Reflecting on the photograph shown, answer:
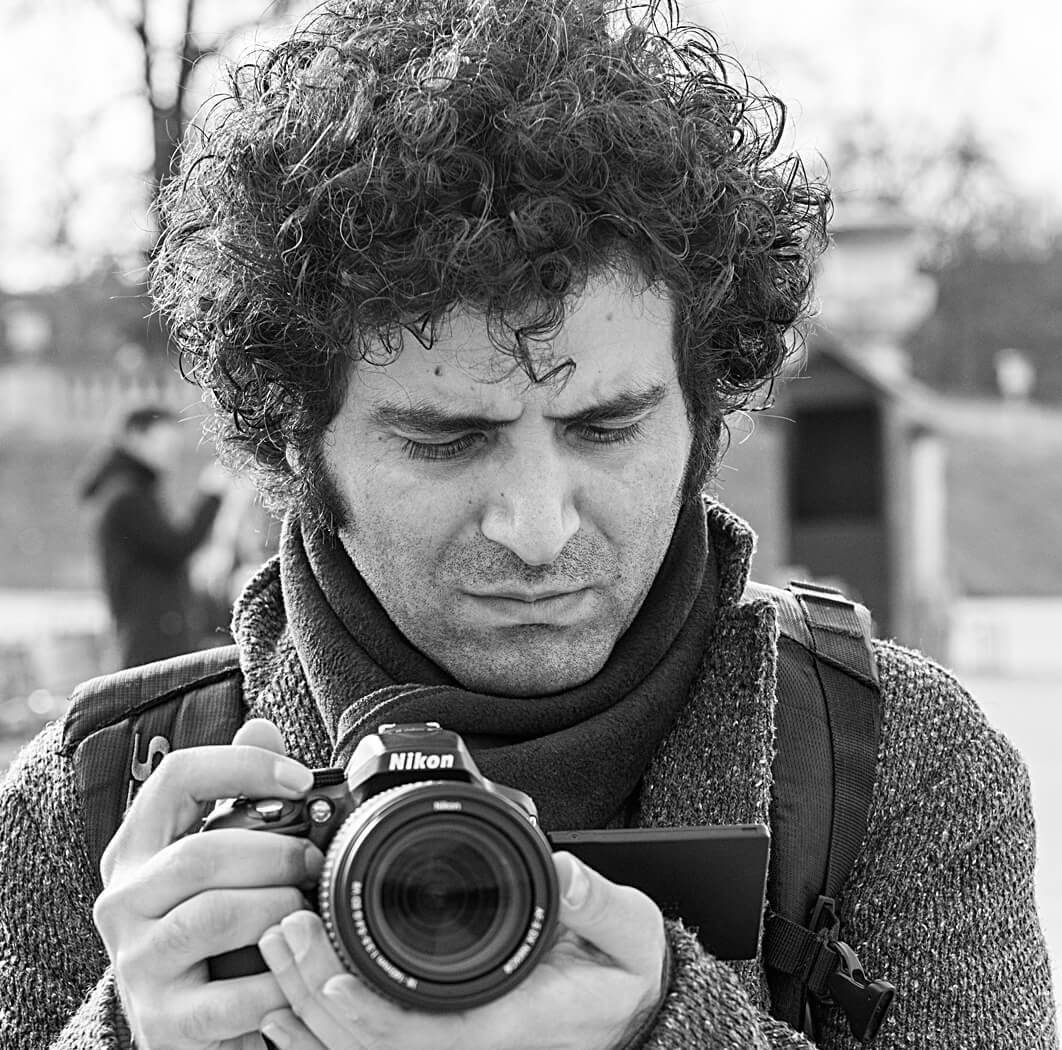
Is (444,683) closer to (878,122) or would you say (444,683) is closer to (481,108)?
(481,108)

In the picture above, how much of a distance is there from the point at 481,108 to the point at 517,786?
71 centimetres

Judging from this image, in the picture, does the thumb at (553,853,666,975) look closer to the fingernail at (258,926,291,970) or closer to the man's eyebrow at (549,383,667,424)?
the fingernail at (258,926,291,970)

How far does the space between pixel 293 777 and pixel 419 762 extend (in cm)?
15

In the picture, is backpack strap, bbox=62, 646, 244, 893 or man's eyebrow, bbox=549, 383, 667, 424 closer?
man's eyebrow, bbox=549, 383, 667, 424

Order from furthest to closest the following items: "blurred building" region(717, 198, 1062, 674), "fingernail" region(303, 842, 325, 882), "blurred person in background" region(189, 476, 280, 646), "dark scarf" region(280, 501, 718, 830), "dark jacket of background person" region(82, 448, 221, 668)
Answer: "blurred building" region(717, 198, 1062, 674), "blurred person in background" region(189, 476, 280, 646), "dark jacket of background person" region(82, 448, 221, 668), "dark scarf" region(280, 501, 718, 830), "fingernail" region(303, 842, 325, 882)

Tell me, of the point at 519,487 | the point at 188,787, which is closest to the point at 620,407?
the point at 519,487

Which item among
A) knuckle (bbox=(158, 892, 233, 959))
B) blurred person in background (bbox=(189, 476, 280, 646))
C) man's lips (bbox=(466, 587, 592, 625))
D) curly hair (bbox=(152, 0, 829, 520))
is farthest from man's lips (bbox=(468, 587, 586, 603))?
blurred person in background (bbox=(189, 476, 280, 646))

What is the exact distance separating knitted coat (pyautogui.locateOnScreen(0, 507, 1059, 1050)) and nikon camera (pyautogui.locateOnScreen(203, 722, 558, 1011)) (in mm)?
334

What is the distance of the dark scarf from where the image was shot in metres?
1.76

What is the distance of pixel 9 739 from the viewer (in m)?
8.55

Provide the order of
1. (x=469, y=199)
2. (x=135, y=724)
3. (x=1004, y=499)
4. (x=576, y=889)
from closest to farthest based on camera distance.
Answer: (x=576, y=889)
(x=469, y=199)
(x=135, y=724)
(x=1004, y=499)

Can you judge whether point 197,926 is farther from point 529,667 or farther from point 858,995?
point 858,995

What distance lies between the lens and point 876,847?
180 centimetres

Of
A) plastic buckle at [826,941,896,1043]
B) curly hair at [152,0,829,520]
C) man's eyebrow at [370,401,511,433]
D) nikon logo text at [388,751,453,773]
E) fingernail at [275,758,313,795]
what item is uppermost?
curly hair at [152,0,829,520]
